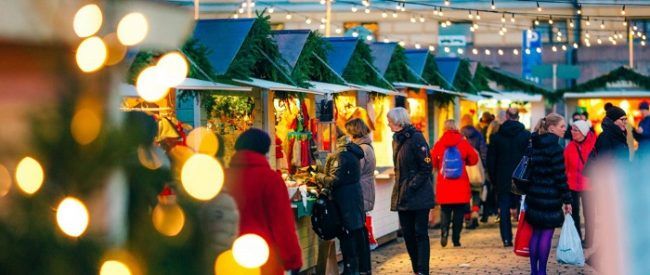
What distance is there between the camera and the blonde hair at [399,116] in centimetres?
1298

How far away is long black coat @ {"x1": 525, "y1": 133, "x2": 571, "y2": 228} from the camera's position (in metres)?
12.0

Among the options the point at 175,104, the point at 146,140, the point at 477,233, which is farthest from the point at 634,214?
the point at 477,233

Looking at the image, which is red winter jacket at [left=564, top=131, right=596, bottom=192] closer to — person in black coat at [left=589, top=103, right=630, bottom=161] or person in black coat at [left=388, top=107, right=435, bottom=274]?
person in black coat at [left=589, top=103, right=630, bottom=161]

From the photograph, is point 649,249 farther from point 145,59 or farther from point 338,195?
point 338,195

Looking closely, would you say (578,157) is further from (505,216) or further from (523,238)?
(523,238)

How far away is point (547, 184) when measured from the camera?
12031mm

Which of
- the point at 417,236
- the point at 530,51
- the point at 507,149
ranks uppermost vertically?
the point at 530,51

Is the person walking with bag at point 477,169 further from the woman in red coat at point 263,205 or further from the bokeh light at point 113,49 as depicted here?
the bokeh light at point 113,49

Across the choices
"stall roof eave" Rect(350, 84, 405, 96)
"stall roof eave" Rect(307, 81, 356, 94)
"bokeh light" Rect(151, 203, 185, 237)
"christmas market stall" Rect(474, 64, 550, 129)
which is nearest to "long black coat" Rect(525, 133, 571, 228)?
"stall roof eave" Rect(307, 81, 356, 94)

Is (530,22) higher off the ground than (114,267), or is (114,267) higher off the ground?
(530,22)

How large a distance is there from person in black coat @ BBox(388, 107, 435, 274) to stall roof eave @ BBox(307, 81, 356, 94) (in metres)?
1.23

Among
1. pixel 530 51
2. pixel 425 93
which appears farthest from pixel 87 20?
pixel 530 51

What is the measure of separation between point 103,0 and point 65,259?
80 cm

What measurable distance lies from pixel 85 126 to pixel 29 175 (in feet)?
0.71
